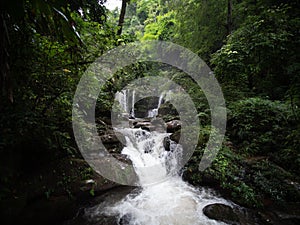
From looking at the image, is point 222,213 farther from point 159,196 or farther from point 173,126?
point 173,126

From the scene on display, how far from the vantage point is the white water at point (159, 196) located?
379 centimetres

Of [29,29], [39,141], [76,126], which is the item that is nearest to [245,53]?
[29,29]

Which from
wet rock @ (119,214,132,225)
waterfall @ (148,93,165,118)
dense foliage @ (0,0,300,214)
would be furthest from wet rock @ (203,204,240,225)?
waterfall @ (148,93,165,118)

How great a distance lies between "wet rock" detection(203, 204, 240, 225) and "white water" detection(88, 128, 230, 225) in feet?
0.40

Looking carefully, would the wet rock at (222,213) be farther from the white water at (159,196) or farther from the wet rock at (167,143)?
the wet rock at (167,143)

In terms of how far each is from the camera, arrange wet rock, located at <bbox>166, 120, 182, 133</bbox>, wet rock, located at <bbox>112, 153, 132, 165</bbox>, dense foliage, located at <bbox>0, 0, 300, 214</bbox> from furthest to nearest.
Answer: wet rock, located at <bbox>166, 120, 182, 133</bbox> → wet rock, located at <bbox>112, 153, 132, 165</bbox> → dense foliage, located at <bbox>0, 0, 300, 214</bbox>

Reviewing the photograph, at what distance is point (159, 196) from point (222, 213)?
1.56m

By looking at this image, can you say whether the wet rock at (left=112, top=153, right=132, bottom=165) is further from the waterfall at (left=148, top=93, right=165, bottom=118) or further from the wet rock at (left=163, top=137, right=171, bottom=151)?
the waterfall at (left=148, top=93, right=165, bottom=118)

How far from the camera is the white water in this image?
12.4ft

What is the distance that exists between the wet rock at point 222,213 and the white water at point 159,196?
12cm

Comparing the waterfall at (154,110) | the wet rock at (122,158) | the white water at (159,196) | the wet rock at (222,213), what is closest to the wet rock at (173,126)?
the white water at (159,196)

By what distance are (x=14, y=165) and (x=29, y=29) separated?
248 cm

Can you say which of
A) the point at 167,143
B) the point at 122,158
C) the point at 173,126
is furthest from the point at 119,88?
the point at 173,126

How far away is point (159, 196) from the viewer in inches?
184
